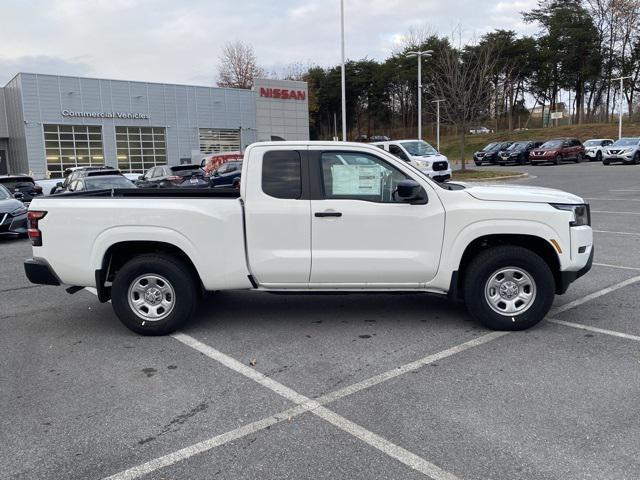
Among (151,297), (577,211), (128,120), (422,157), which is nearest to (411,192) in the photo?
(577,211)

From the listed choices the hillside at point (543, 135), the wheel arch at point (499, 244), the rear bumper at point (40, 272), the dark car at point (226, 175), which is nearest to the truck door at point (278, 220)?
the wheel arch at point (499, 244)

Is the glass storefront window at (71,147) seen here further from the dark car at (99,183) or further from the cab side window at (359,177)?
the cab side window at (359,177)

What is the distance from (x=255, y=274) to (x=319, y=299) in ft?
5.28

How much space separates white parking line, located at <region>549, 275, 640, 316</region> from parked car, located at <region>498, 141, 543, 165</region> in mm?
36658

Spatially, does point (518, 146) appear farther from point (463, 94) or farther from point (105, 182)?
point (105, 182)

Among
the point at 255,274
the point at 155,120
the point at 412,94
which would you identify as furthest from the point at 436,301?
the point at 412,94

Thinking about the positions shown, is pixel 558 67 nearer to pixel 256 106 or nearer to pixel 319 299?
pixel 256 106

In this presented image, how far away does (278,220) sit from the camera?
5.56 meters

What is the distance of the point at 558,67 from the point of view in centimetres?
7131

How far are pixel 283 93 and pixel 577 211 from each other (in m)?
46.7

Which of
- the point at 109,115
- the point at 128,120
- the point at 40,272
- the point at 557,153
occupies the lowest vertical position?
the point at 40,272

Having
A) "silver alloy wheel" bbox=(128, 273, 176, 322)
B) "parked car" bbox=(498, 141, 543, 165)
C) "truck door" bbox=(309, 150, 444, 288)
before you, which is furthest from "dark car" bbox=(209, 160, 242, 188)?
"parked car" bbox=(498, 141, 543, 165)

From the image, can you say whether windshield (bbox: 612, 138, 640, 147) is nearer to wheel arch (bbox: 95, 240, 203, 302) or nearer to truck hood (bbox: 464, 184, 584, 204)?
truck hood (bbox: 464, 184, 584, 204)

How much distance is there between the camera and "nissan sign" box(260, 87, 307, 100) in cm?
4950
